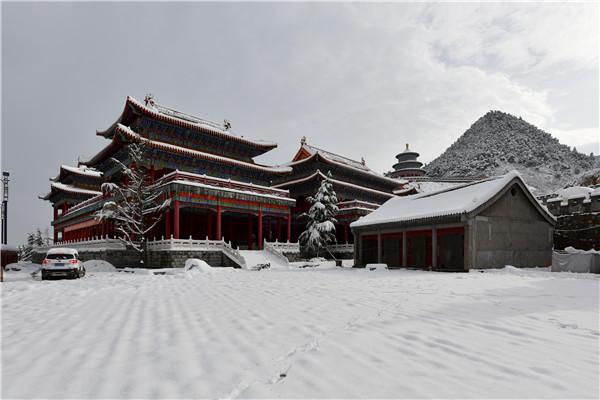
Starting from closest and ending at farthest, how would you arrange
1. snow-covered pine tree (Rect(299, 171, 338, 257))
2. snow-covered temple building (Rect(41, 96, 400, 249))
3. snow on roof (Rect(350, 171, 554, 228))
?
snow on roof (Rect(350, 171, 554, 228))
snow-covered temple building (Rect(41, 96, 400, 249))
snow-covered pine tree (Rect(299, 171, 338, 257))

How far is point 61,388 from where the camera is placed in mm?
3166

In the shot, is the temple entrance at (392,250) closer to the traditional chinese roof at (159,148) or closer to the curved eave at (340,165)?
the traditional chinese roof at (159,148)

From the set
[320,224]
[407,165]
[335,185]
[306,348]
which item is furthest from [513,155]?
[306,348]

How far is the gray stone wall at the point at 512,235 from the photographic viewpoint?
1619cm

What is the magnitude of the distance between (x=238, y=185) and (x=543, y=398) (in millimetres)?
25674

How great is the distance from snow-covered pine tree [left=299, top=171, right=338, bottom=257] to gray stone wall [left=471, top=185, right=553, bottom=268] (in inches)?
512

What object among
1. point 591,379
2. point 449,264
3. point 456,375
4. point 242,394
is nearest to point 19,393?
point 242,394

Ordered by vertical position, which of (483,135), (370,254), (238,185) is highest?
(483,135)

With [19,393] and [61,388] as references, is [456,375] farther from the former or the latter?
[19,393]

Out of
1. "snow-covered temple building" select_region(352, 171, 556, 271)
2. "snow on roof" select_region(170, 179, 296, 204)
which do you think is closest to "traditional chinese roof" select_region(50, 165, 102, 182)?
"snow on roof" select_region(170, 179, 296, 204)

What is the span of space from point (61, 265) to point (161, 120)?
617 inches

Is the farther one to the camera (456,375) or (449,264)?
(449,264)

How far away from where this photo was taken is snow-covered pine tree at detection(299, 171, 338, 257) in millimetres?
27688

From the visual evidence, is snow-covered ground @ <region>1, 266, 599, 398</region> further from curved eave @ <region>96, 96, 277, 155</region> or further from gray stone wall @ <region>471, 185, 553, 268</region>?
curved eave @ <region>96, 96, 277, 155</region>
